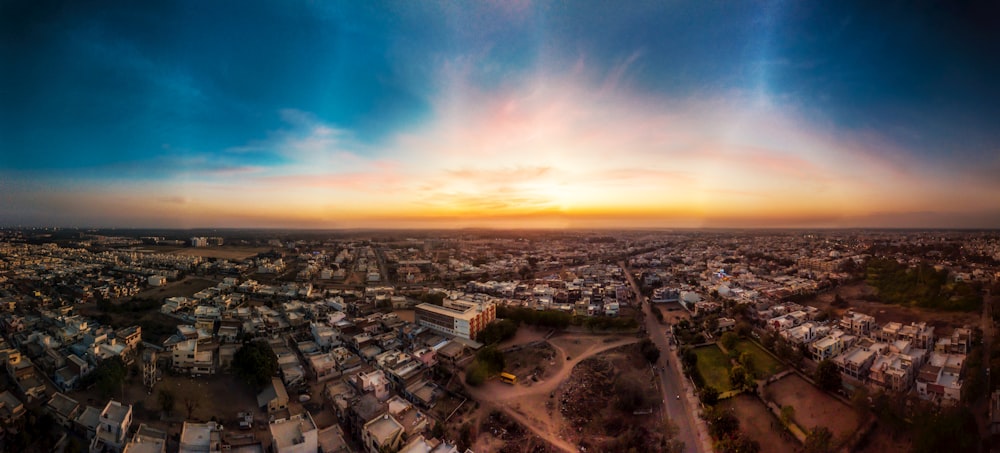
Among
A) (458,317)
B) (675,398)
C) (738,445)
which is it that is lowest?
(675,398)

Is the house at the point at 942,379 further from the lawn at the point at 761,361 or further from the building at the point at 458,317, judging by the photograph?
the building at the point at 458,317

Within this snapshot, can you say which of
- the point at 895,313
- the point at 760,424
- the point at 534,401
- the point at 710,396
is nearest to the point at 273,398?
the point at 534,401

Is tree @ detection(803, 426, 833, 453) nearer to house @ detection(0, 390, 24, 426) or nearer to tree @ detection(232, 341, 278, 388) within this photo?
tree @ detection(232, 341, 278, 388)

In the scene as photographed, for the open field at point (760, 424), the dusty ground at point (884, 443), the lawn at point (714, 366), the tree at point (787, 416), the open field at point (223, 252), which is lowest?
the open field at point (760, 424)

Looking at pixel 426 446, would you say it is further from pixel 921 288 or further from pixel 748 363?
pixel 921 288

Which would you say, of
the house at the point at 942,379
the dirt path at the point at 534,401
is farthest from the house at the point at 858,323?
the dirt path at the point at 534,401

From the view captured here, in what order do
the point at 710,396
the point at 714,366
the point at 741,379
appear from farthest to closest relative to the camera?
1. the point at 714,366
2. the point at 741,379
3. the point at 710,396
